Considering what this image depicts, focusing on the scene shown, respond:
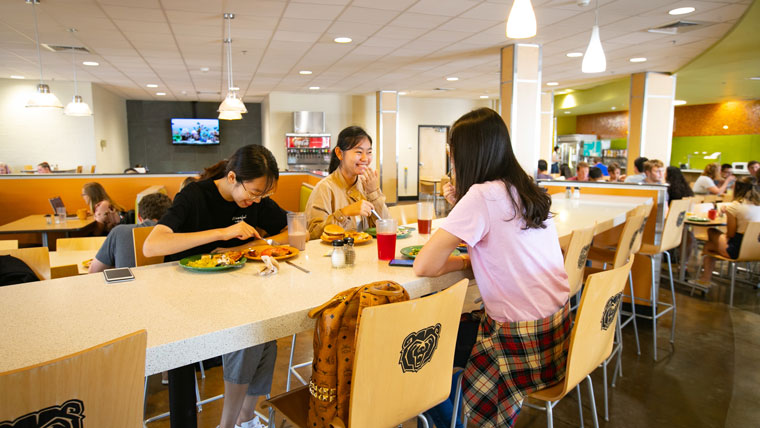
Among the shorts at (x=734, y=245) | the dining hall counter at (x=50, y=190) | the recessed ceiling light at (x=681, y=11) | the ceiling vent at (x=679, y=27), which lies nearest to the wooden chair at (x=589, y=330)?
the shorts at (x=734, y=245)

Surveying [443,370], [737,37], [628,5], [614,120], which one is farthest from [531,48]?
[614,120]

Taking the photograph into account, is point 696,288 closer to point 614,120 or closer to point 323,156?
point 323,156

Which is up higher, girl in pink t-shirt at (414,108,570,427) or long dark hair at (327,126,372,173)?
long dark hair at (327,126,372,173)

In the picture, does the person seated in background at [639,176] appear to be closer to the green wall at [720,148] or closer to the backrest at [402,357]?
the backrest at [402,357]

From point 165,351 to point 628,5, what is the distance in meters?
5.09

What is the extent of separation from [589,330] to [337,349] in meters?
0.92

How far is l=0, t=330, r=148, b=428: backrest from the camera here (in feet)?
2.55

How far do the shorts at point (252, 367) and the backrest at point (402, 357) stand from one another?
31.1 inches

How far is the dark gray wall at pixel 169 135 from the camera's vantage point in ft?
42.2

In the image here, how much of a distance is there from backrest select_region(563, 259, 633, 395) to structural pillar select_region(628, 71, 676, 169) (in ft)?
24.8

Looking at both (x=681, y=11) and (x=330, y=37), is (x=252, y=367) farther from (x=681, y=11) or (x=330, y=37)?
(x=681, y=11)

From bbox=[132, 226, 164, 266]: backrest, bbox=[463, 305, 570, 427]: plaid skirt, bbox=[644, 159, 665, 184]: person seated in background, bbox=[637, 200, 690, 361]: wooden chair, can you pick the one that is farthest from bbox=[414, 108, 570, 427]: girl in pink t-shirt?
bbox=[644, 159, 665, 184]: person seated in background

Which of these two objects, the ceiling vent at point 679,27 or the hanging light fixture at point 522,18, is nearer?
the hanging light fixture at point 522,18

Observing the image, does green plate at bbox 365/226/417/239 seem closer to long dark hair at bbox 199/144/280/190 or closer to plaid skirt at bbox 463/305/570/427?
long dark hair at bbox 199/144/280/190
